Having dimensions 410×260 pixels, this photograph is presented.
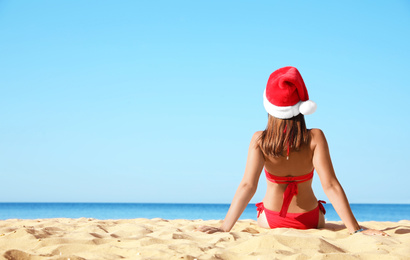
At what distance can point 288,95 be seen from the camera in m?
3.04

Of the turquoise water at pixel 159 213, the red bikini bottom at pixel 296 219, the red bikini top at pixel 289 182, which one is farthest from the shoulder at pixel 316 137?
the turquoise water at pixel 159 213

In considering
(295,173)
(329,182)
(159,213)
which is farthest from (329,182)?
(159,213)

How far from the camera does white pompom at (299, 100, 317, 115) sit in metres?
3.00

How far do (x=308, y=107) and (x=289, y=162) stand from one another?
1.54ft

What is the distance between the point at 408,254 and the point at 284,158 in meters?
1.13

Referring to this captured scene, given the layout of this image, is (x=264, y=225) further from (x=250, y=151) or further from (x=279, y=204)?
(x=250, y=151)

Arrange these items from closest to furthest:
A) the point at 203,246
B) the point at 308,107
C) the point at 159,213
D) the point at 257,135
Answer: the point at 203,246
the point at 308,107
the point at 257,135
the point at 159,213

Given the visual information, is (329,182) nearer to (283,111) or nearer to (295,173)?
(295,173)

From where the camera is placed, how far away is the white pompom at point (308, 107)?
2996 millimetres

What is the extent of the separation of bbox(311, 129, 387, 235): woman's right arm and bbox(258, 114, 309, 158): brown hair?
0.35ft

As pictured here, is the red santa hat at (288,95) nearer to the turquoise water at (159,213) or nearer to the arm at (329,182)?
the arm at (329,182)

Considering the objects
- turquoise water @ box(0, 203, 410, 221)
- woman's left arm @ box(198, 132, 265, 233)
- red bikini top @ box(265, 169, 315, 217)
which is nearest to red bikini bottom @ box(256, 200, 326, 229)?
red bikini top @ box(265, 169, 315, 217)

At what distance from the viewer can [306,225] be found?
3.34 metres

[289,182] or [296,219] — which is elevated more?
[289,182]
